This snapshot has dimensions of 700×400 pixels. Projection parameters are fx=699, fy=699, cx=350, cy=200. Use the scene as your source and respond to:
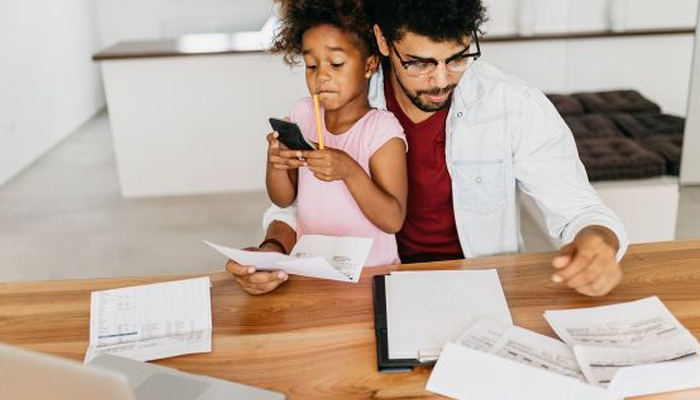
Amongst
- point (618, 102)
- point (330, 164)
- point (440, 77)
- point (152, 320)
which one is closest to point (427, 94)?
point (440, 77)

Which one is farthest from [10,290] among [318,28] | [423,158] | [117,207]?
[117,207]

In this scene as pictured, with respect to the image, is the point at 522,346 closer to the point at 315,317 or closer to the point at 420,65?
the point at 315,317

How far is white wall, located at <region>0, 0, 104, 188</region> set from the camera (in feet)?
14.1

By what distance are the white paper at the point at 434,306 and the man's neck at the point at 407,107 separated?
1.48 ft

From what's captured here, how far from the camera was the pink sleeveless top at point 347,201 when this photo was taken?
1.46m

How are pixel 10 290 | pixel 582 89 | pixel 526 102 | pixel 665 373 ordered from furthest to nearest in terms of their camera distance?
1. pixel 582 89
2. pixel 526 102
3. pixel 10 290
4. pixel 665 373

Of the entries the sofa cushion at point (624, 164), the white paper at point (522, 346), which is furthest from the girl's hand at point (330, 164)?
the sofa cushion at point (624, 164)

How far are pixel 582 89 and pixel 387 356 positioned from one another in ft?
9.54

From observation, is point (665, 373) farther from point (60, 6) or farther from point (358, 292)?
point (60, 6)

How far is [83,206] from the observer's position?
3771 millimetres

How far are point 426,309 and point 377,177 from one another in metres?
0.38

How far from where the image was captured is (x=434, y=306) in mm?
1146

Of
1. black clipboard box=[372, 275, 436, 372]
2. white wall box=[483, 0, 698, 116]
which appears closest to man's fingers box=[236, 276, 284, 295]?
black clipboard box=[372, 275, 436, 372]

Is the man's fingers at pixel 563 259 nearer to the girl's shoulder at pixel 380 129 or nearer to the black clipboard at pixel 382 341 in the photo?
the black clipboard at pixel 382 341
